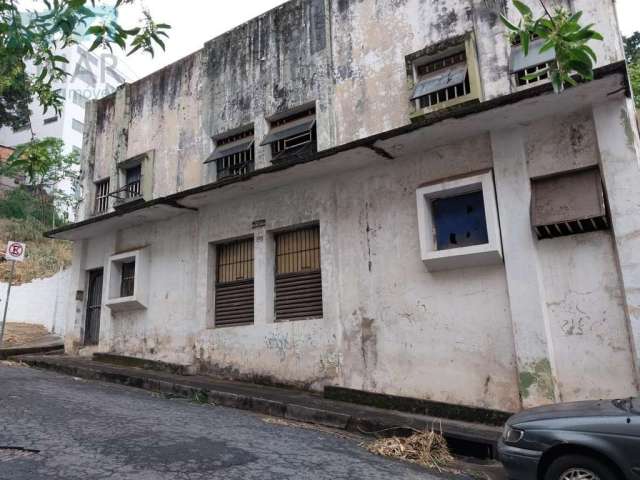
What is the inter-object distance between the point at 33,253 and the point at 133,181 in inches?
536

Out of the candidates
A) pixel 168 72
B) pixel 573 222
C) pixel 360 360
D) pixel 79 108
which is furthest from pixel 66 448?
pixel 79 108

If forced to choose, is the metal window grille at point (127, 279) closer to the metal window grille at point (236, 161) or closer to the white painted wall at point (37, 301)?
the metal window grille at point (236, 161)

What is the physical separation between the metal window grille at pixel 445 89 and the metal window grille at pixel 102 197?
8911 millimetres

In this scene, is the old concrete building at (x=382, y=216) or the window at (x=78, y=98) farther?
the window at (x=78, y=98)

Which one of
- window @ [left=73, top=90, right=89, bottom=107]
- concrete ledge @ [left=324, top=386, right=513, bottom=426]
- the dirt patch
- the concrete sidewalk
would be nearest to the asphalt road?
the concrete sidewalk

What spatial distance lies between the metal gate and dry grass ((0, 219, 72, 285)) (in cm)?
608

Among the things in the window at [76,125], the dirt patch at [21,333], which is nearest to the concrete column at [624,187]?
the dirt patch at [21,333]

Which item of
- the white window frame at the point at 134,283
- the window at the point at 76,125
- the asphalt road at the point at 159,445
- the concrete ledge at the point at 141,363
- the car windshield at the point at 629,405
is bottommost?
the asphalt road at the point at 159,445

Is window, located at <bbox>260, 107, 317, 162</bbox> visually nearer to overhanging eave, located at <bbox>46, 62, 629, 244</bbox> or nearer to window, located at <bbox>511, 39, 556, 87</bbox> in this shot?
overhanging eave, located at <bbox>46, 62, 629, 244</bbox>

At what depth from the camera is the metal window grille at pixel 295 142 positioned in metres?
9.73

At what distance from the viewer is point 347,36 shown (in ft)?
31.2

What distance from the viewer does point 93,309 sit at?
13.0m

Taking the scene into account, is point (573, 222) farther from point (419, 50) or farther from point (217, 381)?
point (217, 381)

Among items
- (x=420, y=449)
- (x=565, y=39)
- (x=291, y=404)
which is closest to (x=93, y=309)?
(x=291, y=404)
